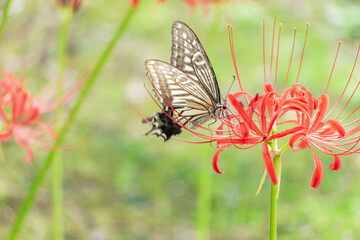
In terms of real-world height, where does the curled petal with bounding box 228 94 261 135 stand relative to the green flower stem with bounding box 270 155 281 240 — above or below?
above

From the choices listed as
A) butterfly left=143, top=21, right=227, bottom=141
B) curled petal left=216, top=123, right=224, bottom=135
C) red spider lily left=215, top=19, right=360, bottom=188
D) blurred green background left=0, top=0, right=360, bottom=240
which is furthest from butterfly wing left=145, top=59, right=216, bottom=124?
blurred green background left=0, top=0, right=360, bottom=240

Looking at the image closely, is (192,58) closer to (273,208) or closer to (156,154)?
(273,208)

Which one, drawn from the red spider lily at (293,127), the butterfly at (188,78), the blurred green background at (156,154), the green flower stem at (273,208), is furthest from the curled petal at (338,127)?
the blurred green background at (156,154)

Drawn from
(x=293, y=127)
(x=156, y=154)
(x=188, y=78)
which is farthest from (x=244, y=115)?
(x=156, y=154)

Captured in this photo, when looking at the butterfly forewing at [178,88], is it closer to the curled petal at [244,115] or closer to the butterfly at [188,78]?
the butterfly at [188,78]

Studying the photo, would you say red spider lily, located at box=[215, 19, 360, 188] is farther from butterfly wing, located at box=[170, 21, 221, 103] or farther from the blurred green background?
the blurred green background

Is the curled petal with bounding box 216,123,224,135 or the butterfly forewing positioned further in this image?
the butterfly forewing
